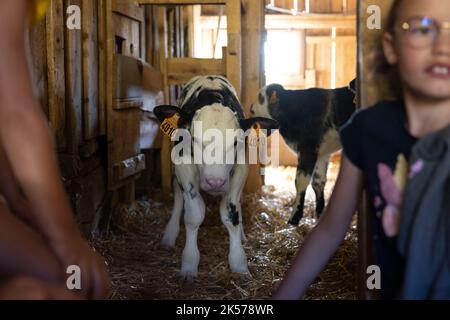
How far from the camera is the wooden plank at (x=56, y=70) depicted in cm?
377

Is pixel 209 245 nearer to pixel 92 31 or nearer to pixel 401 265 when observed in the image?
pixel 92 31

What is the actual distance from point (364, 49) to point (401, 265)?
892mm

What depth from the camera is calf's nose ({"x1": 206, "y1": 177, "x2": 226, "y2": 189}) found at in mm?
3773

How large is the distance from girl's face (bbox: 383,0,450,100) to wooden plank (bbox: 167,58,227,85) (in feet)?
15.8

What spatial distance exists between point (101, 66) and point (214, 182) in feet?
6.03

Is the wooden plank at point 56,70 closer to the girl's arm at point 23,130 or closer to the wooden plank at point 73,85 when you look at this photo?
the wooden plank at point 73,85

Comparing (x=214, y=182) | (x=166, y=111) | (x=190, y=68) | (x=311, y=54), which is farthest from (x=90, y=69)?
(x=311, y=54)

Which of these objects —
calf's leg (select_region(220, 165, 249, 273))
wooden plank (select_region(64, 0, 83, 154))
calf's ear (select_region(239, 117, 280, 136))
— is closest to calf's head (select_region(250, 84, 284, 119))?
calf's ear (select_region(239, 117, 280, 136))

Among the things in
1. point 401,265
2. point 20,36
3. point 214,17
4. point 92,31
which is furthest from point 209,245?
point 214,17

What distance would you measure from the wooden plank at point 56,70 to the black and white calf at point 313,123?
3.03 meters

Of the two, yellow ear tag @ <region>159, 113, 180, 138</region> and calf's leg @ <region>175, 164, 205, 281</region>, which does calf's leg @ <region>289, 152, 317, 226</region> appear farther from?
yellow ear tag @ <region>159, 113, 180, 138</region>

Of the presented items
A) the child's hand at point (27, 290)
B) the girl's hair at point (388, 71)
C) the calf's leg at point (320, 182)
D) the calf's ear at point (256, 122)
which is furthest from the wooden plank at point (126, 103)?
the child's hand at point (27, 290)

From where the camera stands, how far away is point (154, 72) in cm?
632

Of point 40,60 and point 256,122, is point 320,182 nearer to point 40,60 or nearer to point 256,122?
point 256,122
